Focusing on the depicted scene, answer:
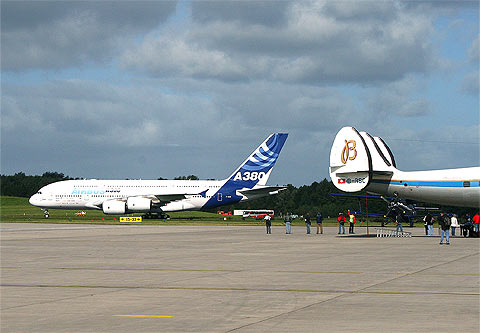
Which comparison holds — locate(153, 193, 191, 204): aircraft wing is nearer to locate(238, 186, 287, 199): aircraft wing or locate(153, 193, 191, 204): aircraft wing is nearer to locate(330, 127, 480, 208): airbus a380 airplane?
locate(238, 186, 287, 199): aircraft wing

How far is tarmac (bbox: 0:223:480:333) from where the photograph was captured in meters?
11.6

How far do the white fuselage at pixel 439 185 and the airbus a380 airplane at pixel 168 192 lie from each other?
36.6 m

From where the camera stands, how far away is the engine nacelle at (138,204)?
79375 mm

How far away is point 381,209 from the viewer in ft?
389

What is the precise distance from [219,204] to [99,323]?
69.8 metres

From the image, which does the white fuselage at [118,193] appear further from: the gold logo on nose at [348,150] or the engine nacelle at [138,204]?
the gold logo on nose at [348,150]

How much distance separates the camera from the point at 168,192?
81.6 m

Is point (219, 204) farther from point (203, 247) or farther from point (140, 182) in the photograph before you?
point (203, 247)

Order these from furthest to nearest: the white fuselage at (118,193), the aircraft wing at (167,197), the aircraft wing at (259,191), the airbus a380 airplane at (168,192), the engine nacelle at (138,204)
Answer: the white fuselage at (118,193) < the aircraft wing at (167,197) < the airbus a380 airplane at (168,192) < the engine nacelle at (138,204) < the aircraft wing at (259,191)

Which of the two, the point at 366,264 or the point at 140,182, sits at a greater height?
the point at 140,182

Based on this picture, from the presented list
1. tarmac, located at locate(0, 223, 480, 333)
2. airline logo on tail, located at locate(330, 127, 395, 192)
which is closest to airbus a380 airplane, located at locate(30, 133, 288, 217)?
airline logo on tail, located at locate(330, 127, 395, 192)

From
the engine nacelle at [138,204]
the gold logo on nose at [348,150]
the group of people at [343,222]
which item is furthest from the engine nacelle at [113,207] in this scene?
the gold logo on nose at [348,150]

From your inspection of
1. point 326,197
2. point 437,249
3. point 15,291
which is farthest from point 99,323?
point 326,197

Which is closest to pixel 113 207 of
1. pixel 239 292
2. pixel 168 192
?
pixel 168 192
